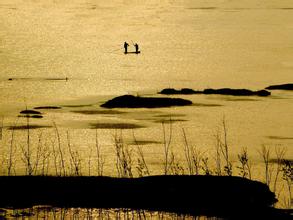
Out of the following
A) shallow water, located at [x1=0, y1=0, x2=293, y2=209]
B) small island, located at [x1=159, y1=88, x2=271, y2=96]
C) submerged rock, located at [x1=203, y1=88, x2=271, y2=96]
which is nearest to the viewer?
shallow water, located at [x1=0, y1=0, x2=293, y2=209]

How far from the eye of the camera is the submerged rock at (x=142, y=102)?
42.0m

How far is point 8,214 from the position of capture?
56.6ft

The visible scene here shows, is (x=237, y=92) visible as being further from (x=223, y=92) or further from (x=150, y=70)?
(x=150, y=70)

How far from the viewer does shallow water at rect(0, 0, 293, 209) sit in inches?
1312

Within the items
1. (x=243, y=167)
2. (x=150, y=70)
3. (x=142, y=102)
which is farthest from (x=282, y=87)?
(x=243, y=167)

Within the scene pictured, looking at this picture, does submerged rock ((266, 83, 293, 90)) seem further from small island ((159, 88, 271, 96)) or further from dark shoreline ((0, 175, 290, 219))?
dark shoreline ((0, 175, 290, 219))

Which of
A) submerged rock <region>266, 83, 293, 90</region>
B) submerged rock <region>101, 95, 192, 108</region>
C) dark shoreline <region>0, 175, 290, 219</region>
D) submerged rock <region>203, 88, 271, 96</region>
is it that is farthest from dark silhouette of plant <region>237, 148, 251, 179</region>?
submerged rock <region>266, 83, 293, 90</region>

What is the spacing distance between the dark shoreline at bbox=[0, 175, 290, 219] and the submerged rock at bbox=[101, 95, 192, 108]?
22679 millimetres

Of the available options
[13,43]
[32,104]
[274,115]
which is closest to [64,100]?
[32,104]

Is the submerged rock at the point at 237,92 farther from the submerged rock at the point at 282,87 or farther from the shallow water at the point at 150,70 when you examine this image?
the submerged rock at the point at 282,87

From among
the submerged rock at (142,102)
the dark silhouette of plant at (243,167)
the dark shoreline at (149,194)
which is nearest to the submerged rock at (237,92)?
the submerged rock at (142,102)

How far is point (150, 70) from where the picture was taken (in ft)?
210

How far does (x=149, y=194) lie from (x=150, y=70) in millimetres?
45808

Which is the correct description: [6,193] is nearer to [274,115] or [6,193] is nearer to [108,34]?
[274,115]
